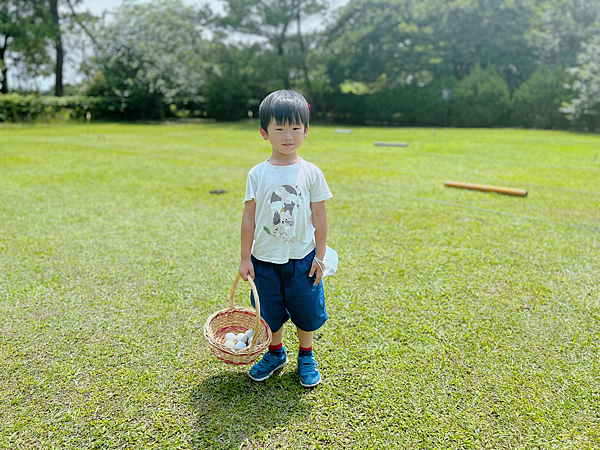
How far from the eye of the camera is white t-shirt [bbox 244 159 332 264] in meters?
1.96

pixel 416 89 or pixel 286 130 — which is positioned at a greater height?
pixel 416 89

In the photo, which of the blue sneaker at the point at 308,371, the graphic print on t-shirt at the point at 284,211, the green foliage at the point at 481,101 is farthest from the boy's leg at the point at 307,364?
the green foliage at the point at 481,101

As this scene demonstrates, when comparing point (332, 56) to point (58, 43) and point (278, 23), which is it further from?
point (58, 43)

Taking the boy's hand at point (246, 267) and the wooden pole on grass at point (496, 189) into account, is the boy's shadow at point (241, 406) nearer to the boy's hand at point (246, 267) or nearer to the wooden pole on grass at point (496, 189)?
the boy's hand at point (246, 267)

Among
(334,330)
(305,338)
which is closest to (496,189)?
(334,330)

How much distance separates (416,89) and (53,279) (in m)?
24.7

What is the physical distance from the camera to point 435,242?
14.0ft

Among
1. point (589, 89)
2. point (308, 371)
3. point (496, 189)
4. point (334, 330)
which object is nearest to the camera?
point (308, 371)

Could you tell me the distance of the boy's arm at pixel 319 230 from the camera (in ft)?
6.66

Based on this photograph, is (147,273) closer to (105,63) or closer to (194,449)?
(194,449)

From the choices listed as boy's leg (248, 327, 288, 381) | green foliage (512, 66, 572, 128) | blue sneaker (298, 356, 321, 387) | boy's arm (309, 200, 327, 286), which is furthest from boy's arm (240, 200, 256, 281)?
green foliage (512, 66, 572, 128)

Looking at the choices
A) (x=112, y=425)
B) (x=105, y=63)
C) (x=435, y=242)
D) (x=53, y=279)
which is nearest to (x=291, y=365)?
(x=112, y=425)

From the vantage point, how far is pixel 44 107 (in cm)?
2209

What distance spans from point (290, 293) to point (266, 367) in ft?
1.45
